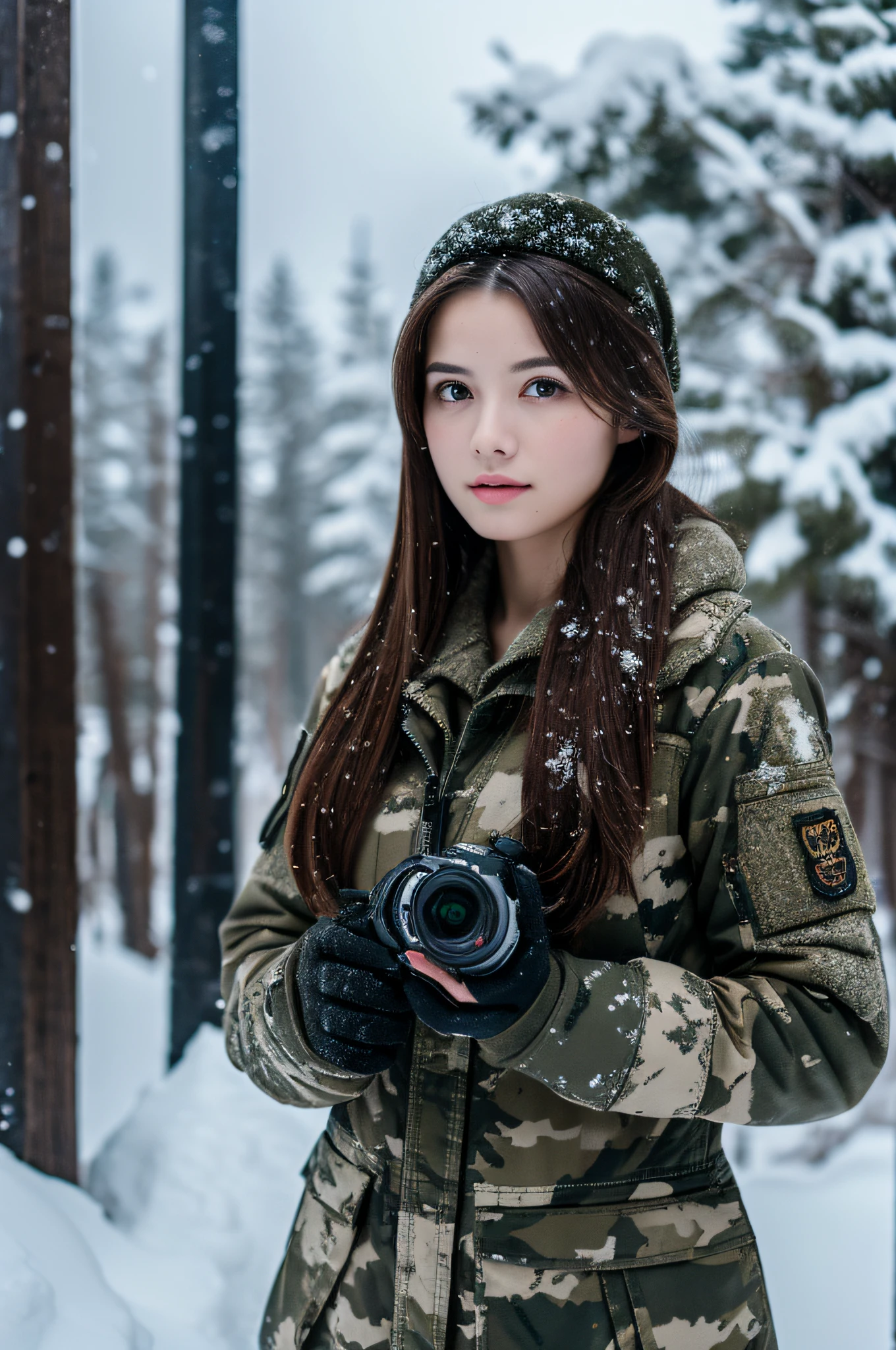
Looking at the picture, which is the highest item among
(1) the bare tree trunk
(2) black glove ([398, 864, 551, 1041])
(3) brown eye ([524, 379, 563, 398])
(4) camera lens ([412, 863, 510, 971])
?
(3) brown eye ([524, 379, 563, 398])

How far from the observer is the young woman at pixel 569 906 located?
1163 millimetres

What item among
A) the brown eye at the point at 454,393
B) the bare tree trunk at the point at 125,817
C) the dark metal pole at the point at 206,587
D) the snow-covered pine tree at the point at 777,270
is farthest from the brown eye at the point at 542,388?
the bare tree trunk at the point at 125,817

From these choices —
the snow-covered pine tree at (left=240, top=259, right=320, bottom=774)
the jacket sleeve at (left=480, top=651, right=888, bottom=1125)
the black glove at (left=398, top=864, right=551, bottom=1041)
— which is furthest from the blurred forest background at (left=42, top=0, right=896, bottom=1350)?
the snow-covered pine tree at (left=240, top=259, right=320, bottom=774)

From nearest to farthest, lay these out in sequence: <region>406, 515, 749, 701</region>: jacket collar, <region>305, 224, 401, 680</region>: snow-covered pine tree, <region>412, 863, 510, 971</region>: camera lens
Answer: <region>412, 863, 510, 971</region>: camera lens < <region>406, 515, 749, 701</region>: jacket collar < <region>305, 224, 401, 680</region>: snow-covered pine tree

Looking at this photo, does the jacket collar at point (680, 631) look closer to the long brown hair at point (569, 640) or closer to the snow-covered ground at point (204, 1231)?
the long brown hair at point (569, 640)

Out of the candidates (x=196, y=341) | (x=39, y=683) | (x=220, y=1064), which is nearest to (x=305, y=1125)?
(x=220, y=1064)

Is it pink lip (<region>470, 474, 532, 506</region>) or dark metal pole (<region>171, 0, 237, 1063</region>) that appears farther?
dark metal pole (<region>171, 0, 237, 1063</region>)

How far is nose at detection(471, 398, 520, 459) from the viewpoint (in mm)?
1391

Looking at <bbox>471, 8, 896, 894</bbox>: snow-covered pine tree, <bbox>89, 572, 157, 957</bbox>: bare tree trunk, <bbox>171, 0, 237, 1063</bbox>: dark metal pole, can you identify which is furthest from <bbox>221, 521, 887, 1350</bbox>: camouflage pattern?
<bbox>89, 572, 157, 957</bbox>: bare tree trunk

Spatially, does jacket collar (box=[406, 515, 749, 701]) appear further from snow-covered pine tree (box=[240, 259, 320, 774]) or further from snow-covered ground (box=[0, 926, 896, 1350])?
snow-covered pine tree (box=[240, 259, 320, 774])

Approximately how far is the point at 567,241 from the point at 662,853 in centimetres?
88

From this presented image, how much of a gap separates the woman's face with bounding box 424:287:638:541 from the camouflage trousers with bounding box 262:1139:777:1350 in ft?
3.14

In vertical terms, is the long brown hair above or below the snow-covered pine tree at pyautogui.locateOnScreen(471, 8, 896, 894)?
below

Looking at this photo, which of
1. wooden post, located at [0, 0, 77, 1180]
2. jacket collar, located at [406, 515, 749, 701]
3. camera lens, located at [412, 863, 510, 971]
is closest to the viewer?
camera lens, located at [412, 863, 510, 971]
